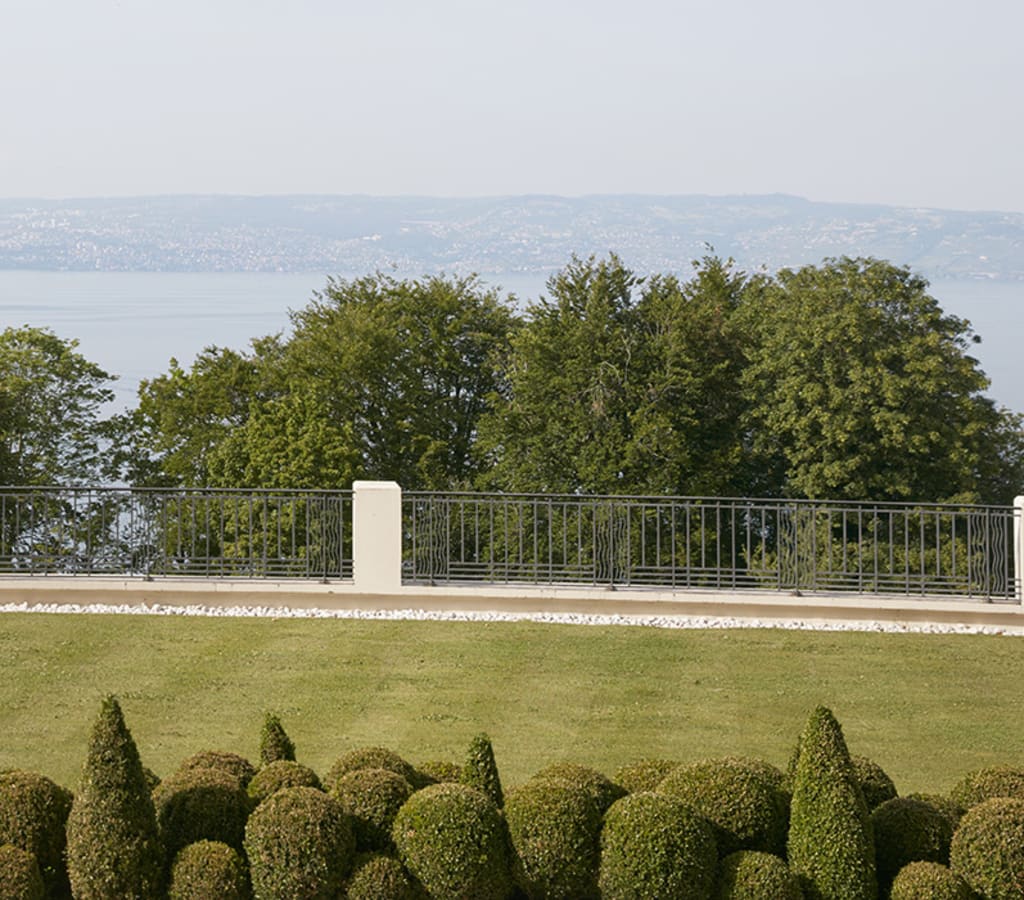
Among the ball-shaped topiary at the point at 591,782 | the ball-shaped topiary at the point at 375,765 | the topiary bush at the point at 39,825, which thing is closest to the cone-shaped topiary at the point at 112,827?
the topiary bush at the point at 39,825

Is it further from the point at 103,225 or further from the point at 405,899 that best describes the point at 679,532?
the point at 103,225

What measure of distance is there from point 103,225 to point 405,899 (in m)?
76.2

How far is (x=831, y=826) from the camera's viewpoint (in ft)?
19.6

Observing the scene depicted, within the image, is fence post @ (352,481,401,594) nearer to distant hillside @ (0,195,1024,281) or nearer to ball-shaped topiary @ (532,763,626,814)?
ball-shaped topiary @ (532,763,626,814)

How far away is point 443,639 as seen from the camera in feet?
44.3

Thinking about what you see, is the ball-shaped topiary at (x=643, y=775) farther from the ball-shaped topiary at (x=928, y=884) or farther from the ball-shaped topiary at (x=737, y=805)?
the ball-shaped topiary at (x=928, y=884)

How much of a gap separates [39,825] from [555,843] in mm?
2323

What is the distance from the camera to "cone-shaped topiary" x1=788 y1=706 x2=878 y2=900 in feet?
19.6

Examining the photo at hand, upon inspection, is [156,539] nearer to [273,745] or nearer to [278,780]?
[273,745]

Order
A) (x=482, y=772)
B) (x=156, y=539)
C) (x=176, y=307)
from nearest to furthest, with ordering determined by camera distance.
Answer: (x=482, y=772) → (x=156, y=539) → (x=176, y=307)

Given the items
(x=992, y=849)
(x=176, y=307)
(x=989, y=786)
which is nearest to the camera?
(x=992, y=849)

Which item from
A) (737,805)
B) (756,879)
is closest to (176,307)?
(737,805)

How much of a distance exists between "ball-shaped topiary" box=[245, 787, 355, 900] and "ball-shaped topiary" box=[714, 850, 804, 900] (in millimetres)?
1648

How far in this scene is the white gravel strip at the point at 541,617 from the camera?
1406cm
